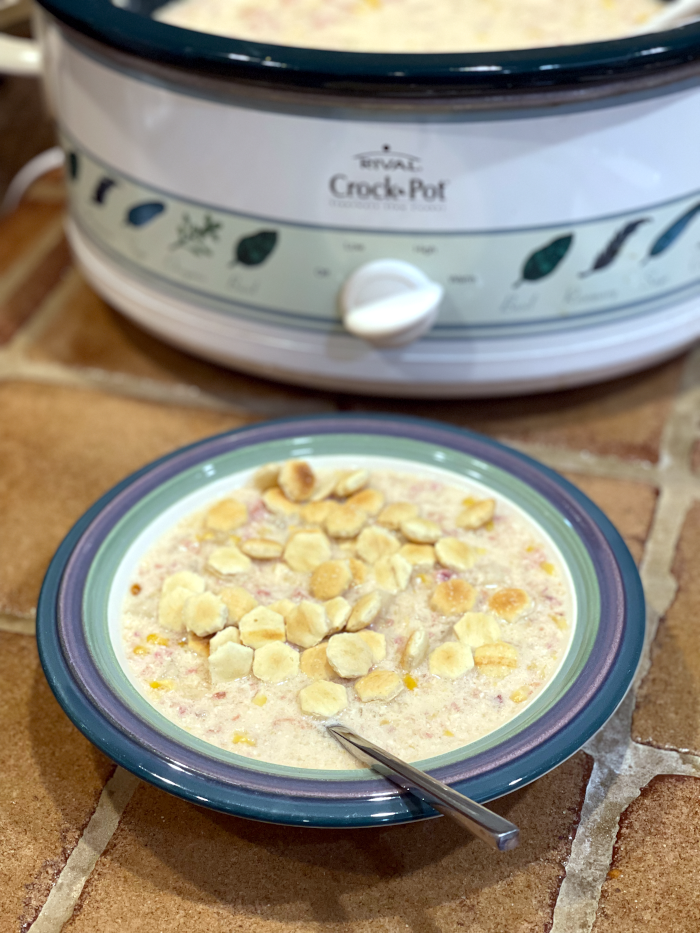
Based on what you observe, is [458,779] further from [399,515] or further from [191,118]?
[191,118]

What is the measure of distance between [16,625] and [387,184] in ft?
1.01

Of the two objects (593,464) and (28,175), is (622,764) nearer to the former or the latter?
(593,464)

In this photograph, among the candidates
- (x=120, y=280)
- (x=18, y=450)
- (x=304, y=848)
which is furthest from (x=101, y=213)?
(x=304, y=848)

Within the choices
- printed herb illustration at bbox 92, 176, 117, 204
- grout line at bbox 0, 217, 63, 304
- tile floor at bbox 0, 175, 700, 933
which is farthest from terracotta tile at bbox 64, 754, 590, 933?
grout line at bbox 0, 217, 63, 304

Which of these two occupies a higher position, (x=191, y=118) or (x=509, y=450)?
(x=191, y=118)

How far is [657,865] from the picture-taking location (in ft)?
1.38

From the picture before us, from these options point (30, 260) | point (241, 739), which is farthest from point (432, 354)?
point (30, 260)

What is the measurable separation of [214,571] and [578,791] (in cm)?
20

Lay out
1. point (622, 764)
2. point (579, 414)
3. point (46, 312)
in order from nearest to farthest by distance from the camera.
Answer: point (622, 764)
point (579, 414)
point (46, 312)

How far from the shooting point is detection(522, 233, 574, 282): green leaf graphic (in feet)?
1.81

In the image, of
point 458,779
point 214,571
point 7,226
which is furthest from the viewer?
point 7,226

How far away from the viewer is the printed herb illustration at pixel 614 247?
55 centimetres

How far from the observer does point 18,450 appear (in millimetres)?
656

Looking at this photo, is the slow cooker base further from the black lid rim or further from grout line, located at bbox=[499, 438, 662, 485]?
the black lid rim
